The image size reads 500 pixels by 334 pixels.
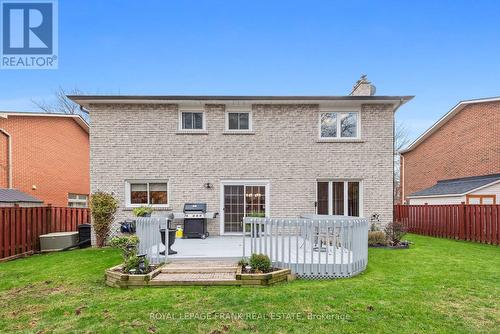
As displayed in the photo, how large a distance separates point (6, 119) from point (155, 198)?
10971mm

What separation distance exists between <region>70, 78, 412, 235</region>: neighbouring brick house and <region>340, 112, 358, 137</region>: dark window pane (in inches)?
7.8

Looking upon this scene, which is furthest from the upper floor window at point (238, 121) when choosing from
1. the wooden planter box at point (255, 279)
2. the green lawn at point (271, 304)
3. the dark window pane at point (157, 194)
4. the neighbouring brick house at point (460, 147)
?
the neighbouring brick house at point (460, 147)

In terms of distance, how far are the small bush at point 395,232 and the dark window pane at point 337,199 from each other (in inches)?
70.0

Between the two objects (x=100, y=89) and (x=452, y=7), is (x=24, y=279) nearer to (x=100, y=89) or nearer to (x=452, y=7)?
(x=452, y=7)

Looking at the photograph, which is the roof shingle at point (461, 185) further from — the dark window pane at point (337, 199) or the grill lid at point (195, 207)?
the grill lid at point (195, 207)

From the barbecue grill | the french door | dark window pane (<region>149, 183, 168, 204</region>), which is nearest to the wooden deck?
the barbecue grill

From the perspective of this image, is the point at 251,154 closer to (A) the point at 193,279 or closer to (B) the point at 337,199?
(B) the point at 337,199

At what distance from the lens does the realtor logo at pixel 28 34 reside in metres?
10.4

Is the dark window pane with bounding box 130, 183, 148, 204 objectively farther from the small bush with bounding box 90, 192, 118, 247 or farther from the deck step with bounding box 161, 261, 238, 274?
the deck step with bounding box 161, 261, 238, 274

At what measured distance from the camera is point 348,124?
1107 centimetres

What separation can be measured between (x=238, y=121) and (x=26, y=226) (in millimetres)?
8407

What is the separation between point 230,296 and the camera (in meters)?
5.04

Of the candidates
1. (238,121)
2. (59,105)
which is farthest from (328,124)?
(59,105)

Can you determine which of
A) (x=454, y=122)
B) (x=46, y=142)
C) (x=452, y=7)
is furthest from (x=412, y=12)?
(x=46, y=142)
